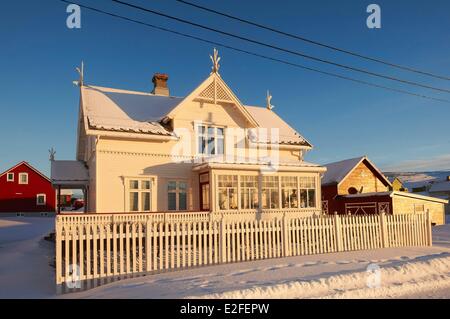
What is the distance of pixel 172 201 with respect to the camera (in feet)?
60.6

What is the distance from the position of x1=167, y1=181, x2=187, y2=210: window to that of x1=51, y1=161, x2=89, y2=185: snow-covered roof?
5100mm

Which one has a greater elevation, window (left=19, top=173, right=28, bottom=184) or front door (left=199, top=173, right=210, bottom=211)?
window (left=19, top=173, right=28, bottom=184)

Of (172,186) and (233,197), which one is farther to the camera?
(172,186)

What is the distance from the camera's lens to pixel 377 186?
119ft

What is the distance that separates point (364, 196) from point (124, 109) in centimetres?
2084

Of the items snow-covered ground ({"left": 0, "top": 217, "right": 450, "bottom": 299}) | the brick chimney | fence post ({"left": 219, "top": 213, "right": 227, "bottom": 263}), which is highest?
the brick chimney

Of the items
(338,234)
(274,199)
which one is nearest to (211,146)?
(274,199)

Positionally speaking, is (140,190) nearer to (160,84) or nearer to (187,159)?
(187,159)

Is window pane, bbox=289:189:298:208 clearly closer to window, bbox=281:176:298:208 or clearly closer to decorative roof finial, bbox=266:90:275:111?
window, bbox=281:176:298:208

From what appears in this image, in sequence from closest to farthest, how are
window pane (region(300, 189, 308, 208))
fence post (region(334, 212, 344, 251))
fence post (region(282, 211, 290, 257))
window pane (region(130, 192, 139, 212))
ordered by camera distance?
fence post (region(282, 211, 290, 257))
fence post (region(334, 212, 344, 251))
window pane (region(130, 192, 139, 212))
window pane (region(300, 189, 308, 208))

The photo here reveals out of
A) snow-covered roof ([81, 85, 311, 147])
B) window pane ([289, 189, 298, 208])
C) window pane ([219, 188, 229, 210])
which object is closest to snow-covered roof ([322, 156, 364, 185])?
snow-covered roof ([81, 85, 311, 147])

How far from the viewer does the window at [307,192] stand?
19.9 meters

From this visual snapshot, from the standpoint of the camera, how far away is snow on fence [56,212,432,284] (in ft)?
29.1
